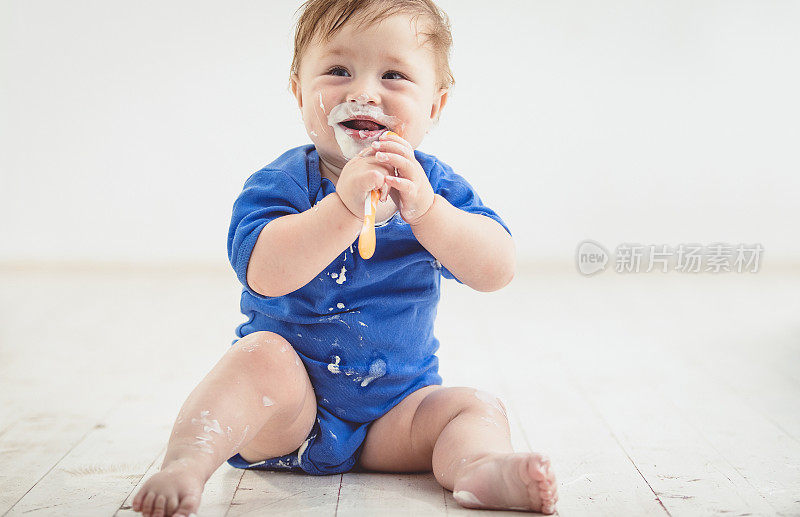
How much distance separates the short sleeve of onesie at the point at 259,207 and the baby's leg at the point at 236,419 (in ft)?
0.25

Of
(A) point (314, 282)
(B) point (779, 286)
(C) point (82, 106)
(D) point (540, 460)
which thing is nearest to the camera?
(D) point (540, 460)

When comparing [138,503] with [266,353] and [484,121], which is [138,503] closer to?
[266,353]

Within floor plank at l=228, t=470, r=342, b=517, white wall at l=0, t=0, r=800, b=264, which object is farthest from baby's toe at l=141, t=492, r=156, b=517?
white wall at l=0, t=0, r=800, b=264

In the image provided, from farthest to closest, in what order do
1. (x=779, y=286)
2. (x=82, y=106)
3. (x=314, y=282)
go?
(x=82, y=106), (x=779, y=286), (x=314, y=282)

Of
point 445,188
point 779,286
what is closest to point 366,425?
point 445,188

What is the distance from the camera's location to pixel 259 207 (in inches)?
36.9

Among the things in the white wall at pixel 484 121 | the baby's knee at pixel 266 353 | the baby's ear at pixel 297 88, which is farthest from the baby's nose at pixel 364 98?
the white wall at pixel 484 121

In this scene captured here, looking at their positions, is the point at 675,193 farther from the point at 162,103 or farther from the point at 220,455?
the point at 220,455

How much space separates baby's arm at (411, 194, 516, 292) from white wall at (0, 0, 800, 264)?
194 centimetres

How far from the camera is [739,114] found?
2939 millimetres

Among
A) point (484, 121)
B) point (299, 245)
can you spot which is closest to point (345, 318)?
point (299, 245)

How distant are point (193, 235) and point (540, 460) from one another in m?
2.29

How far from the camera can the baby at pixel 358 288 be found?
32.9 inches

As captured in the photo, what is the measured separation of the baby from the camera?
835 mm
